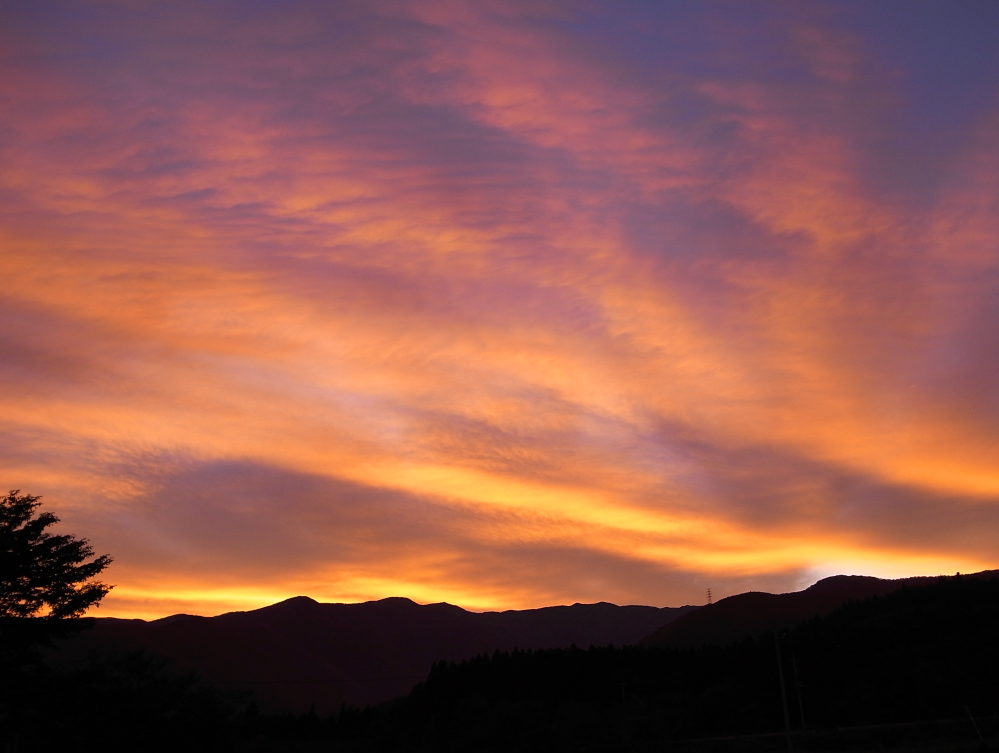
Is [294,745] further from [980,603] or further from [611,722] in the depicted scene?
[980,603]

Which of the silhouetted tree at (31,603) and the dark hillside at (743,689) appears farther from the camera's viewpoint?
the dark hillside at (743,689)

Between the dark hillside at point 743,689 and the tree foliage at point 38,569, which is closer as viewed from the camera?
the tree foliage at point 38,569

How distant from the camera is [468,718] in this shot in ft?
325

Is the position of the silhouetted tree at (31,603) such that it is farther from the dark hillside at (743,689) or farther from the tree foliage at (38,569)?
the dark hillside at (743,689)

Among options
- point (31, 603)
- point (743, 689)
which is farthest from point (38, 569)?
point (743, 689)

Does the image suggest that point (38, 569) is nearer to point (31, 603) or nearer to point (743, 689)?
point (31, 603)

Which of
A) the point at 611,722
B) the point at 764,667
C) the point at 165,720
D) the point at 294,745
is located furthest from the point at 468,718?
the point at 165,720

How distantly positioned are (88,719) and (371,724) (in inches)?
3615

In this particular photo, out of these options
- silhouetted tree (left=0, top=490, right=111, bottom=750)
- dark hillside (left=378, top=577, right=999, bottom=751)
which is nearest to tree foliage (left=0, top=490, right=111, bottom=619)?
silhouetted tree (left=0, top=490, right=111, bottom=750)

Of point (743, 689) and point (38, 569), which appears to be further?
point (743, 689)

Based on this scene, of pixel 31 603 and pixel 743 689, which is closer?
pixel 31 603

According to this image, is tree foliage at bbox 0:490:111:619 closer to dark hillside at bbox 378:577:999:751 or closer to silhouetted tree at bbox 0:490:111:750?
silhouetted tree at bbox 0:490:111:750

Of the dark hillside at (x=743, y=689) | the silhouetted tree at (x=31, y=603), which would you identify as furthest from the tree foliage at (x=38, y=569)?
the dark hillside at (x=743, y=689)

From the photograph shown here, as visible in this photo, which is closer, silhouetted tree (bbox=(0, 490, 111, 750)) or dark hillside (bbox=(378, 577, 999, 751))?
silhouetted tree (bbox=(0, 490, 111, 750))
